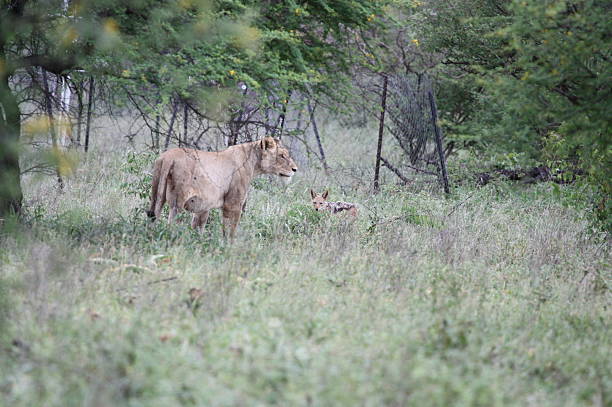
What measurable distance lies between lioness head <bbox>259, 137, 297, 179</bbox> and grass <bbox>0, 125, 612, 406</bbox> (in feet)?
2.01

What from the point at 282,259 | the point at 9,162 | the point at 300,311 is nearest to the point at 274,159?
the point at 282,259

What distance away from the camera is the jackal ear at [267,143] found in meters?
10.3

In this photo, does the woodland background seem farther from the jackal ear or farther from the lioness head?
the jackal ear

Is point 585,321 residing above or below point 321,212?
below

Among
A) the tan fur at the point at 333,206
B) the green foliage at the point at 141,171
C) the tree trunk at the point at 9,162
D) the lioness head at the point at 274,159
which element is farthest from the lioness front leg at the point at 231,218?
the tree trunk at the point at 9,162

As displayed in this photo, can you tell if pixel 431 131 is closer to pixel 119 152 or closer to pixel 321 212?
pixel 321 212

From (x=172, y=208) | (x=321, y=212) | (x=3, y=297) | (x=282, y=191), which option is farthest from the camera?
(x=282, y=191)

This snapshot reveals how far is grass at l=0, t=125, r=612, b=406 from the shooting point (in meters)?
4.79

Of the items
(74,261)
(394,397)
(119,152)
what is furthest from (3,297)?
(119,152)

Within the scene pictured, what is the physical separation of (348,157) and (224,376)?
50.7ft

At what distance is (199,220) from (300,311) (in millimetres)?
4016

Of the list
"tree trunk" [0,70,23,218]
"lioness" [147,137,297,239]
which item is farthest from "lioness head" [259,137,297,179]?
"tree trunk" [0,70,23,218]

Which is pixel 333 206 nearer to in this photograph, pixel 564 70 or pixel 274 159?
pixel 274 159

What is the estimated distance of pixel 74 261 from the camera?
23.5ft
